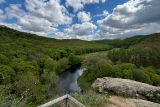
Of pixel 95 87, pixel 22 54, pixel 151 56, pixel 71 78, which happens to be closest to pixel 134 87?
pixel 95 87

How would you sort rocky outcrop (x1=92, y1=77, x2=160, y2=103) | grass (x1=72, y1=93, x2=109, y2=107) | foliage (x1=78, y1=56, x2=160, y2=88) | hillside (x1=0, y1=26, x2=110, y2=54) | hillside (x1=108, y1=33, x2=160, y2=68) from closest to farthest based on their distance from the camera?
1. grass (x1=72, y1=93, x2=109, y2=107)
2. rocky outcrop (x1=92, y1=77, x2=160, y2=103)
3. foliage (x1=78, y1=56, x2=160, y2=88)
4. hillside (x1=108, y1=33, x2=160, y2=68)
5. hillside (x1=0, y1=26, x2=110, y2=54)

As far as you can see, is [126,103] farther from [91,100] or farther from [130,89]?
[130,89]

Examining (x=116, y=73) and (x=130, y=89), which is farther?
(x=116, y=73)

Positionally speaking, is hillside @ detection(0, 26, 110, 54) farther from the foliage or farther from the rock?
the rock

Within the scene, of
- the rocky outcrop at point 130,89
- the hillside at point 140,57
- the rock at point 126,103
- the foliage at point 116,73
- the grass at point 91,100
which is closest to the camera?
the grass at point 91,100

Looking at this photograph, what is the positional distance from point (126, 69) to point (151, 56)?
35.1 meters

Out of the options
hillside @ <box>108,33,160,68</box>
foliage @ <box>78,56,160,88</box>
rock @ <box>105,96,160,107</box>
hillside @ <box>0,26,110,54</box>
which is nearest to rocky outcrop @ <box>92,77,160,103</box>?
rock @ <box>105,96,160,107</box>

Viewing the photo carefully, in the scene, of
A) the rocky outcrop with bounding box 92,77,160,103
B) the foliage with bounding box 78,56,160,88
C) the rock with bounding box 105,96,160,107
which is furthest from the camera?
the foliage with bounding box 78,56,160,88

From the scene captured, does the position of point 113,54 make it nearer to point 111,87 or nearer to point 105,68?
point 105,68

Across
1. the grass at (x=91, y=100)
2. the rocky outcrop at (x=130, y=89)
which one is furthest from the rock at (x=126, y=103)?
the rocky outcrop at (x=130, y=89)

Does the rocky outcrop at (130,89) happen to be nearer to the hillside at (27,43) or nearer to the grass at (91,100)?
the grass at (91,100)

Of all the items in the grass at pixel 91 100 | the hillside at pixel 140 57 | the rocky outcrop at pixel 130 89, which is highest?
the grass at pixel 91 100

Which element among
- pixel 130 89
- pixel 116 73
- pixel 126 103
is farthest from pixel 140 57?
pixel 126 103

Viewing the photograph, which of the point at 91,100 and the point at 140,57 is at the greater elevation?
the point at 91,100
